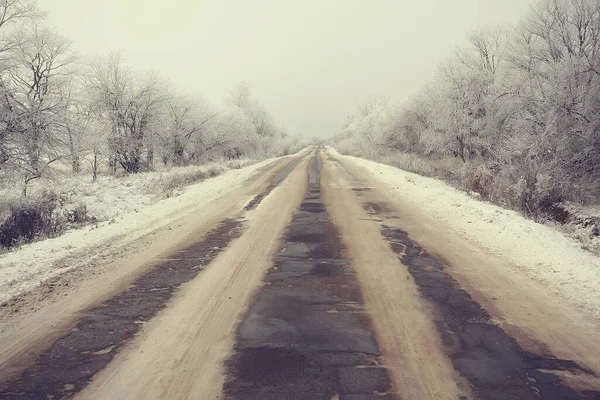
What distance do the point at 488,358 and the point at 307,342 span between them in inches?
63.0

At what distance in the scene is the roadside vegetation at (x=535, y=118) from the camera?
10742mm

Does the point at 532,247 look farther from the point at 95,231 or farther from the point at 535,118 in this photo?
the point at 535,118

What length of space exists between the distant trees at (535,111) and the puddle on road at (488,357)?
23.5 feet

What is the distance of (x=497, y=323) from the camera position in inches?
144

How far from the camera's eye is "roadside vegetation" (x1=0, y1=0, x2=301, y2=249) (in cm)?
1148

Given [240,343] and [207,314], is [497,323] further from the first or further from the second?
[207,314]

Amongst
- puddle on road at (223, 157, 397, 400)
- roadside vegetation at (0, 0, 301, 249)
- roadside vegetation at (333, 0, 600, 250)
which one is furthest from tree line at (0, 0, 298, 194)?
roadside vegetation at (333, 0, 600, 250)

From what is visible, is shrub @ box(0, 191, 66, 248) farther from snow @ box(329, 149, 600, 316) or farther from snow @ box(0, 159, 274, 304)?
snow @ box(329, 149, 600, 316)

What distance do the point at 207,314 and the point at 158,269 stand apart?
1.85 m

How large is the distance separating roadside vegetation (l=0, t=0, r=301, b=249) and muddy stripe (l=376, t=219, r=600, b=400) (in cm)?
899

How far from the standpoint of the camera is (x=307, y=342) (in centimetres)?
331

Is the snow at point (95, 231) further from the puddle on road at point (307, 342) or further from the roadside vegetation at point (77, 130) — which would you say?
the puddle on road at point (307, 342)

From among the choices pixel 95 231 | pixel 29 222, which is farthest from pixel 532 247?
pixel 29 222

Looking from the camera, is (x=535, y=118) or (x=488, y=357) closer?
(x=488, y=357)
